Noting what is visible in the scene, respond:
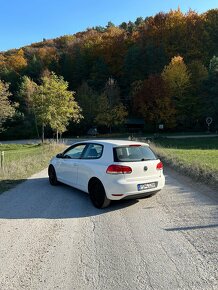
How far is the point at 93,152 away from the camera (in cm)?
884

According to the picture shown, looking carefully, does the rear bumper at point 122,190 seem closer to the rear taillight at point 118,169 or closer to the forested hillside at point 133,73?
the rear taillight at point 118,169

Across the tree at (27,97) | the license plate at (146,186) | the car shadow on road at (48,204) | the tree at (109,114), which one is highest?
the tree at (27,97)

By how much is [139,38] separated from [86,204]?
268ft

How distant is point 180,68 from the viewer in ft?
197

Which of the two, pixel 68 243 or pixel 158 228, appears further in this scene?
pixel 158 228

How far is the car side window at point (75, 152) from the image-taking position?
954cm

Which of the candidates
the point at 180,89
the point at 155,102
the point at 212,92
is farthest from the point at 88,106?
the point at 212,92

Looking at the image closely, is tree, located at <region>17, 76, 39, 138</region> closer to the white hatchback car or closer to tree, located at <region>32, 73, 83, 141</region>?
tree, located at <region>32, 73, 83, 141</region>

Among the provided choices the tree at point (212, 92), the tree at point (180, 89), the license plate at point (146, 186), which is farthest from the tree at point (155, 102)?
the license plate at point (146, 186)

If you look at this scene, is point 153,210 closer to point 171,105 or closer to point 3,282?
point 3,282

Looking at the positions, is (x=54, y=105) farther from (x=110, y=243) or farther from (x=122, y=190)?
(x=110, y=243)

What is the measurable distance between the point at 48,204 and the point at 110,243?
129 inches

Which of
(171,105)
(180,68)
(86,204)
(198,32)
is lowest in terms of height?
(86,204)

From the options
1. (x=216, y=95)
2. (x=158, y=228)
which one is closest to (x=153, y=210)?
(x=158, y=228)
